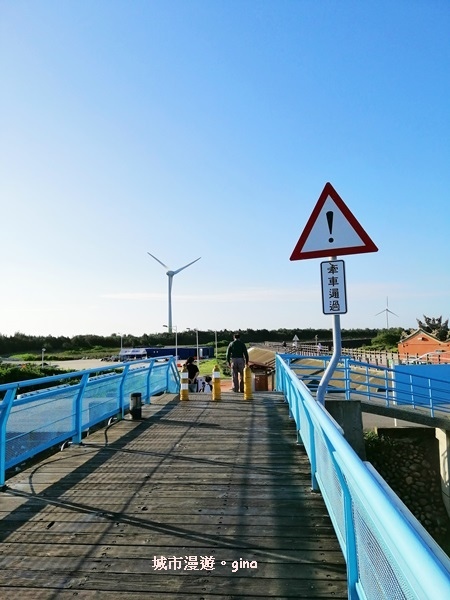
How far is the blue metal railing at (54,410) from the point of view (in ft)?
16.6

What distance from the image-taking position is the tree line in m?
78.9

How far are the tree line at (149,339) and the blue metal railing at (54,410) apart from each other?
223 ft

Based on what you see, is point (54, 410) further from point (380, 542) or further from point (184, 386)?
A: point (184, 386)

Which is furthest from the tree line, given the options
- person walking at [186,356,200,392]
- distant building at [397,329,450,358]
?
person walking at [186,356,200,392]

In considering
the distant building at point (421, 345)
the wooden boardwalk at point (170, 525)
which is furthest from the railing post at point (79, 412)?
the distant building at point (421, 345)

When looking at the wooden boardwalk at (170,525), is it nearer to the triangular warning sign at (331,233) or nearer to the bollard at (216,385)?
the triangular warning sign at (331,233)

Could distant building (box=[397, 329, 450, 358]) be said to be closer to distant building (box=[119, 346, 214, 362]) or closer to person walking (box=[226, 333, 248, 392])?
person walking (box=[226, 333, 248, 392])

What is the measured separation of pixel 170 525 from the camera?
3916mm

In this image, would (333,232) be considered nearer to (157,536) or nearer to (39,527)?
(157,536)

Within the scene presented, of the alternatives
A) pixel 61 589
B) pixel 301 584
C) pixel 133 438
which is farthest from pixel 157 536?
pixel 133 438

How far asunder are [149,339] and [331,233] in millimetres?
90384

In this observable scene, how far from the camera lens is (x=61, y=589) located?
9.77ft

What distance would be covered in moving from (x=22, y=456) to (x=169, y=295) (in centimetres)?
4178

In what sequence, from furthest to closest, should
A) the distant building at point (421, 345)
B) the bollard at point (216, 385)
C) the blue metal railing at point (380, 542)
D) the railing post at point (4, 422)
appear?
the distant building at point (421, 345) → the bollard at point (216, 385) → the railing post at point (4, 422) → the blue metal railing at point (380, 542)
